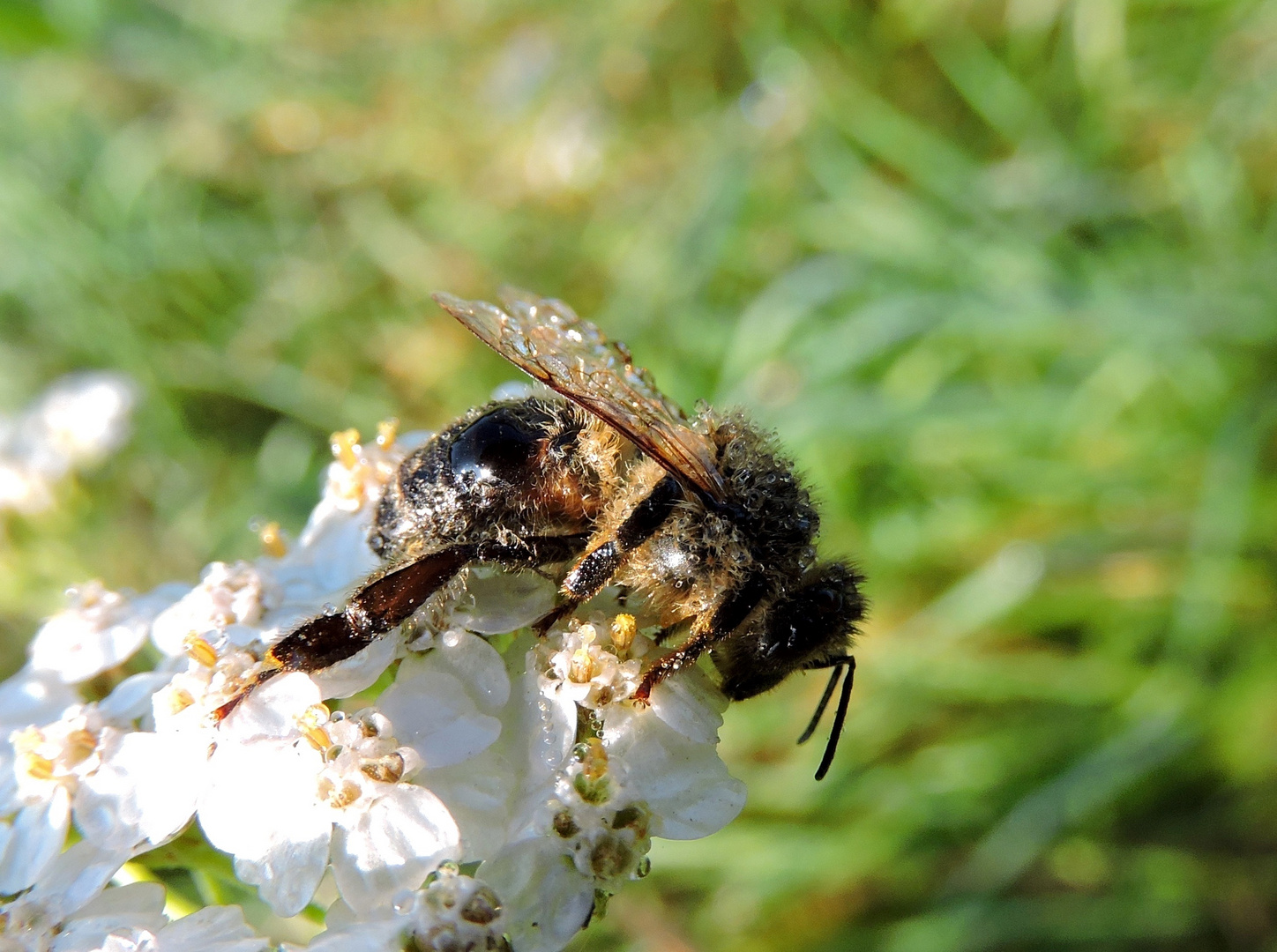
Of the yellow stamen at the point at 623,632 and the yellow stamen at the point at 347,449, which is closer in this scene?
the yellow stamen at the point at 623,632

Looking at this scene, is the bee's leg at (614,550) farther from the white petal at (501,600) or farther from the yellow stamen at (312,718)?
the yellow stamen at (312,718)

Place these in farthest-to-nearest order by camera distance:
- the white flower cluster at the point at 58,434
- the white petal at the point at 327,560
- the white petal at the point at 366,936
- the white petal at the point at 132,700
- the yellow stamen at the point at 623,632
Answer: the white flower cluster at the point at 58,434, the white petal at the point at 327,560, the white petal at the point at 132,700, the yellow stamen at the point at 623,632, the white petal at the point at 366,936

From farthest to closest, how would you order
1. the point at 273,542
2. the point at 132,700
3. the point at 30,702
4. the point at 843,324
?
the point at 843,324 → the point at 273,542 → the point at 30,702 → the point at 132,700

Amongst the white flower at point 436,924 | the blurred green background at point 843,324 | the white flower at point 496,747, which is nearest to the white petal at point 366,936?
the white flower at point 436,924

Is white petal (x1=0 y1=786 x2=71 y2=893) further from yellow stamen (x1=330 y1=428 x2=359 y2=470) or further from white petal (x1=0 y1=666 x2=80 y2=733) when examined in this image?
yellow stamen (x1=330 y1=428 x2=359 y2=470)

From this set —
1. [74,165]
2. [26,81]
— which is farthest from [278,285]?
[26,81]

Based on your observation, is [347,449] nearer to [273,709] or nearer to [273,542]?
[273,542]

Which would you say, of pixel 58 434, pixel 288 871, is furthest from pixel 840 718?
pixel 58 434

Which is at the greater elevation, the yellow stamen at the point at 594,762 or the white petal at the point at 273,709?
the white petal at the point at 273,709

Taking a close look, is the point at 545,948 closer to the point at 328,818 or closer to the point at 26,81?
the point at 328,818
